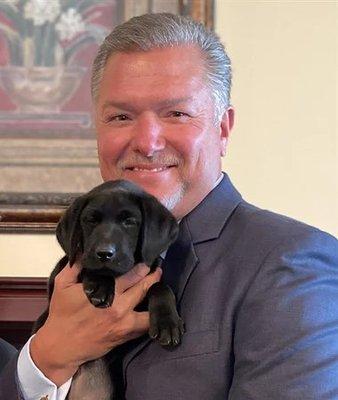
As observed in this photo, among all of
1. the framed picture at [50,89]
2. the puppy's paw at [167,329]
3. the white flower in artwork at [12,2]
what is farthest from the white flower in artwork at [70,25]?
the puppy's paw at [167,329]

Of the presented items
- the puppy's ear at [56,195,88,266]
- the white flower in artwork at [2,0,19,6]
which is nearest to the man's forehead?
the puppy's ear at [56,195,88,266]

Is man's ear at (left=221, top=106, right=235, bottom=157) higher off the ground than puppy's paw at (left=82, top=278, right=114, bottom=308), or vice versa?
man's ear at (left=221, top=106, right=235, bottom=157)

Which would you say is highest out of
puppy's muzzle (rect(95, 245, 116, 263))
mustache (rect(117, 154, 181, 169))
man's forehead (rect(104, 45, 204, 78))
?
man's forehead (rect(104, 45, 204, 78))

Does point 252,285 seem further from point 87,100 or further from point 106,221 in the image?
point 87,100

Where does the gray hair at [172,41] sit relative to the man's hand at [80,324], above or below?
above

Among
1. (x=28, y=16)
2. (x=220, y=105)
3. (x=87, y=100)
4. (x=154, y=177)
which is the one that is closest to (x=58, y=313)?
(x=154, y=177)

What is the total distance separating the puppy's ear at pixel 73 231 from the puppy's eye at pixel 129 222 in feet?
0.24

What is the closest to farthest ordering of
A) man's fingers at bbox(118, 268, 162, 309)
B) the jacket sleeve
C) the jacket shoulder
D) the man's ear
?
the jacket sleeve → the jacket shoulder → man's fingers at bbox(118, 268, 162, 309) → the man's ear

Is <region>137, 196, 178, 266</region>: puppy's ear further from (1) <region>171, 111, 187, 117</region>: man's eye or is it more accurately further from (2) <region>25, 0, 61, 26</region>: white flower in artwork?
(2) <region>25, 0, 61, 26</region>: white flower in artwork

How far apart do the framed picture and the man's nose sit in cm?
76

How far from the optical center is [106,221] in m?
1.11

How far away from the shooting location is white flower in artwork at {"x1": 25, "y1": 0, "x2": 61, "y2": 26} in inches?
74.3

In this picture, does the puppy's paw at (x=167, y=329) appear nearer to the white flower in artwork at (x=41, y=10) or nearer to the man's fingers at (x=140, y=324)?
the man's fingers at (x=140, y=324)

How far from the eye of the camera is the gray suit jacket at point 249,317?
896 millimetres
